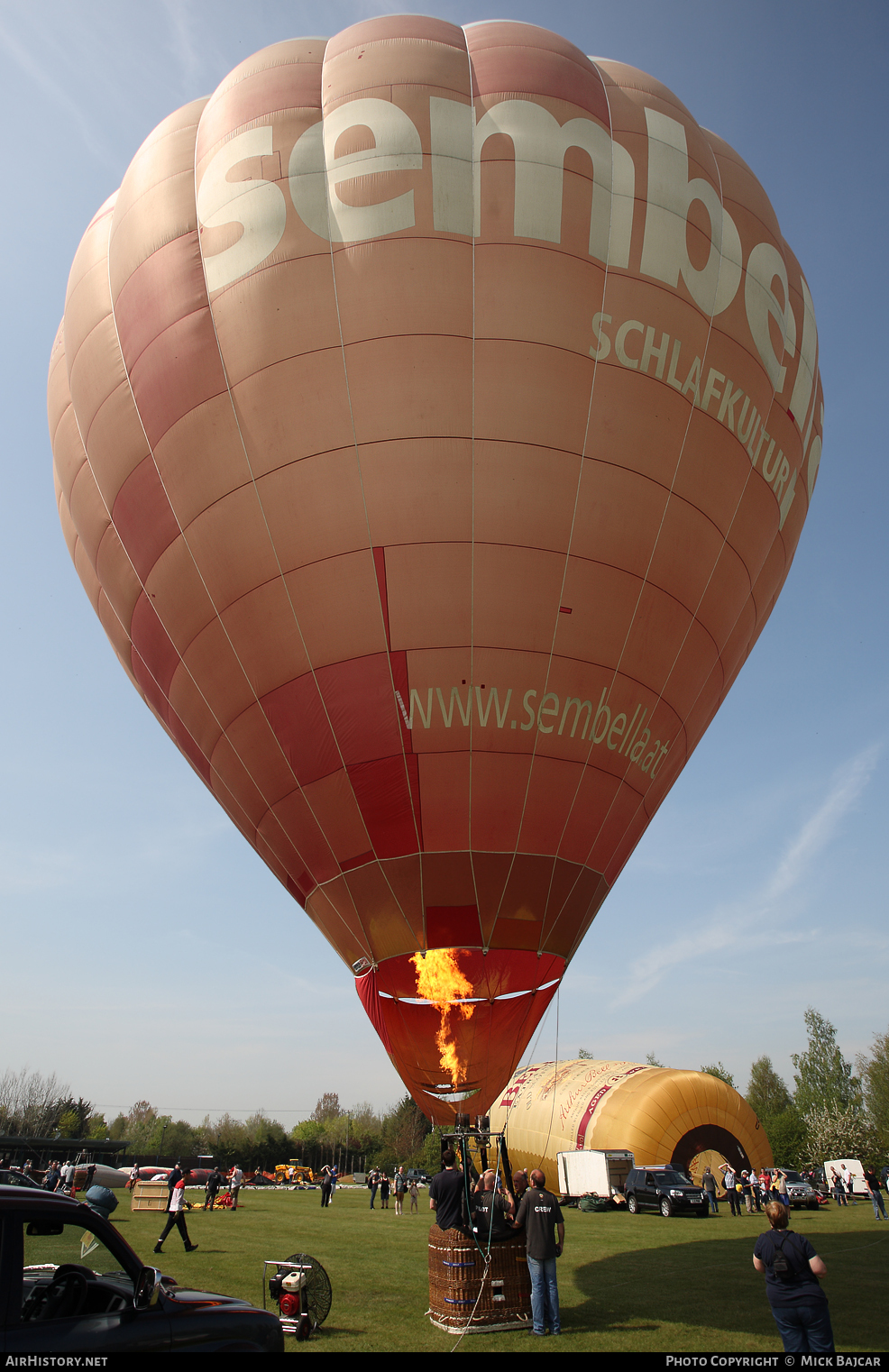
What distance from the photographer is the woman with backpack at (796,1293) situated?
4570mm

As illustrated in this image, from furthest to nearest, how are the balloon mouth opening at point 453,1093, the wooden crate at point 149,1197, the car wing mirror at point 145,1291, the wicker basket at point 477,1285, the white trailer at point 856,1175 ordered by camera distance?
the white trailer at point 856,1175 → the wooden crate at point 149,1197 → the balloon mouth opening at point 453,1093 → the wicker basket at point 477,1285 → the car wing mirror at point 145,1291

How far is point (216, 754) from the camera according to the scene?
9.92 m

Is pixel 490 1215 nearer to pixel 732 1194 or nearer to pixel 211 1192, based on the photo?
pixel 732 1194

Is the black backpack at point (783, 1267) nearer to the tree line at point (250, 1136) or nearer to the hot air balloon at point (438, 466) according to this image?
the hot air balloon at point (438, 466)

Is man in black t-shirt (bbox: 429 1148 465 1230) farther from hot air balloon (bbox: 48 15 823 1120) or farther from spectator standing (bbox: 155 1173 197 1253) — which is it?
spectator standing (bbox: 155 1173 197 1253)

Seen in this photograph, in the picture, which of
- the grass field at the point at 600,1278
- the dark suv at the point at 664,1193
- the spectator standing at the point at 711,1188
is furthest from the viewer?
the spectator standing at the point at 711,1188

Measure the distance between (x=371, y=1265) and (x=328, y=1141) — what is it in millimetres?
79965

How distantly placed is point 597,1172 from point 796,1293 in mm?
17603

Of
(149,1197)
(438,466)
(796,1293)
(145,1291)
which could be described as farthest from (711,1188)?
(145,1291)

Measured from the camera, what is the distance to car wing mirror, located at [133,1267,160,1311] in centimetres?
357

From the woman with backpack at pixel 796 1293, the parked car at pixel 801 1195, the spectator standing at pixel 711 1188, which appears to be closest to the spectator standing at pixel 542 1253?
the woman with backpack at pixel 796 1293

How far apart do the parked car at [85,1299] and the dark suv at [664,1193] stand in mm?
16505

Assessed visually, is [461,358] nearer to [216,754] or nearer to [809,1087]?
[216,754]

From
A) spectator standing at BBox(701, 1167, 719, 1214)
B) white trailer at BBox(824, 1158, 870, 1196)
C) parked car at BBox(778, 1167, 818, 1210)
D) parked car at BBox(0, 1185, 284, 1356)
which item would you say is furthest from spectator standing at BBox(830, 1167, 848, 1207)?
parked car at BBox(0, 1185, 284, 1356)
